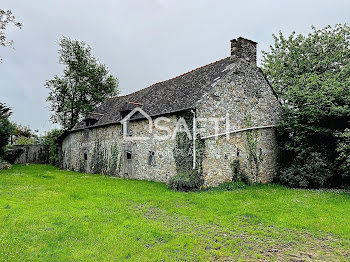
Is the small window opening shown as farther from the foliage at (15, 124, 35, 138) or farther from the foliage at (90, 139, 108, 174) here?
the foliage at (15, 124, 35, 138)

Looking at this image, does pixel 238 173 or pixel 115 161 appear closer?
pixel 238 173

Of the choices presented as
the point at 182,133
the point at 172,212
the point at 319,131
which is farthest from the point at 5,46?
the point at 319,131

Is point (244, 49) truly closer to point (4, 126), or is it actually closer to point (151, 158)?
point (151, 158)

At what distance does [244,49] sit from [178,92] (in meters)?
4.56

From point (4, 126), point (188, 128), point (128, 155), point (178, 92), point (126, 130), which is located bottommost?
point (128, 155)

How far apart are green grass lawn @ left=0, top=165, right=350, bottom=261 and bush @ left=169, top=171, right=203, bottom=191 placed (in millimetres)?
726

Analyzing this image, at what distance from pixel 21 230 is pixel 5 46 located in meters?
10.8

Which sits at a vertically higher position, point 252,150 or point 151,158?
point 252,150

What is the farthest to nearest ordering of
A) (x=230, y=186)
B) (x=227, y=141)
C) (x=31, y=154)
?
(x=31, y=154)
(x=227, y=141)
(x=230, y=186)

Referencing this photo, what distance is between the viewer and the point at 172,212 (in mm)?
8641

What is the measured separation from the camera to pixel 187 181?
12.3 metres

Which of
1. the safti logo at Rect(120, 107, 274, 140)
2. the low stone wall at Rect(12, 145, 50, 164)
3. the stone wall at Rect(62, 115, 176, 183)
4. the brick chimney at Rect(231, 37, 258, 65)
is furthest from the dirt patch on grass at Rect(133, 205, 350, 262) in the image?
the low stone wall at Rect(12, 145, 50, 164)

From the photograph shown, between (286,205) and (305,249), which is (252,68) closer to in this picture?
(286,205)

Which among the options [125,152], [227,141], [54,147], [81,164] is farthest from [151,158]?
[54,147]
